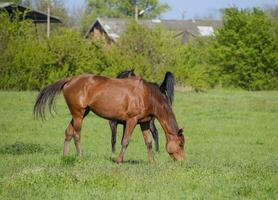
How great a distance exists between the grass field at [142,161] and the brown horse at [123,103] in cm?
55

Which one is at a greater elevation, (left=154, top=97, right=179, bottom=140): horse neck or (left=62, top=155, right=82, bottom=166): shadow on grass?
(left=154, top=97, right=179, bottom=140): horse neck

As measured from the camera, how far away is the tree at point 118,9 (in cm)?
9425

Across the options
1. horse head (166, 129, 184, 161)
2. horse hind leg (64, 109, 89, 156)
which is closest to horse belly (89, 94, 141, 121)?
horse hind leg (64, 109, 89, 156)

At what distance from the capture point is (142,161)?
12.9 metres

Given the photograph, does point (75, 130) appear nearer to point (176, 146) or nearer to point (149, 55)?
point (176, 146)

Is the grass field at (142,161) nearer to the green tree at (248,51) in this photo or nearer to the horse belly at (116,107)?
the horse belly at (116,107)

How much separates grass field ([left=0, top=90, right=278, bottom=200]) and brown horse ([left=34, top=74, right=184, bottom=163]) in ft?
1.81

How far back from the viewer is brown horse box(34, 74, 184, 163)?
12062 mm

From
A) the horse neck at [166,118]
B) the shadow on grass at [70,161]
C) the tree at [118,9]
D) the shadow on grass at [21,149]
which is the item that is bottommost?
the shadow on grass at [21,149]

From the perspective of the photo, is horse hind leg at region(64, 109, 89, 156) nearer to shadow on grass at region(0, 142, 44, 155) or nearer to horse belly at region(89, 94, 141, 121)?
horse belly at region(89, 94, 141, 121)

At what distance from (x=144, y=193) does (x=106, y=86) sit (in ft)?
14.3

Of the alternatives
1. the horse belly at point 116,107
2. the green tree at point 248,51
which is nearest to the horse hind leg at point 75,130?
the horse belly at point 116,107

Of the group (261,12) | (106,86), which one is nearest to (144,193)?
(106,86)

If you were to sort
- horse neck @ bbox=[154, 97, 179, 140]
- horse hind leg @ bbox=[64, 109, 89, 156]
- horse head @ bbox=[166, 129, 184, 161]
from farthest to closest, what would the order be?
1. horse hind leg @ bbox=[64, 109, 89, 156]
2. horse neck @ bbox=[154, 97, 179, 140]
3. horse head @ bbox=[166, 129, 184, 161]
